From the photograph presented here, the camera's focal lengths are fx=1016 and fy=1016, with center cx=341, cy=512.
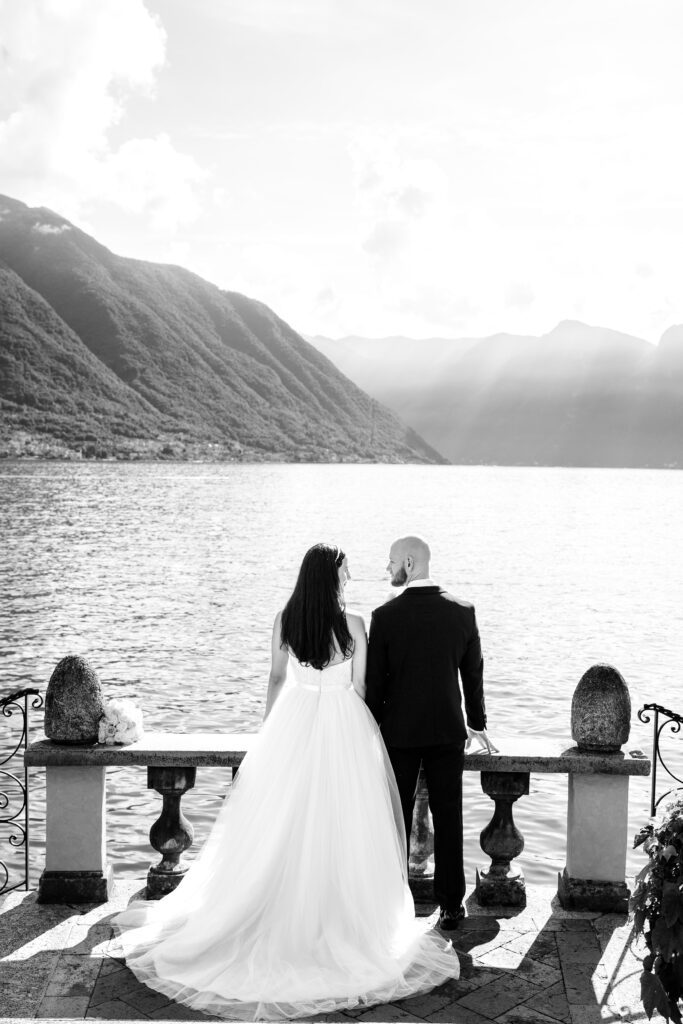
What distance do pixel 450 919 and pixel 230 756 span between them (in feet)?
5.30

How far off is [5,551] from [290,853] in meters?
49.9

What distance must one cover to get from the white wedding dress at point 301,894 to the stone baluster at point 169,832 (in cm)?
46

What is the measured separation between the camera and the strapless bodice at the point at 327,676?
5723 millimetres

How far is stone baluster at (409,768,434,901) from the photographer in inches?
251

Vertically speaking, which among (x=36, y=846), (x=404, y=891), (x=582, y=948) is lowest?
(x=36, y=846)

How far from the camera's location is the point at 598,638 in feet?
105

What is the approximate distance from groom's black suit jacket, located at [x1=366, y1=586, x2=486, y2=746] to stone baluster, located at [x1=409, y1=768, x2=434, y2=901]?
28.3 inches

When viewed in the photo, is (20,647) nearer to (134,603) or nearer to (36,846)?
(134,603)

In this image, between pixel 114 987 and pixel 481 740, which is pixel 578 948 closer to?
pixel 481 740

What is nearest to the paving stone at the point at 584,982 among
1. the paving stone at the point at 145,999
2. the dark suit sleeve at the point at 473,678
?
the dark suit sleeve at the point at 473,678

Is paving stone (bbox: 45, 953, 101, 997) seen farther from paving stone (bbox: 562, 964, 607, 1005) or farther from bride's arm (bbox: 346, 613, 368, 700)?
paving stone (bbox: 562, 964, 607, 1005)

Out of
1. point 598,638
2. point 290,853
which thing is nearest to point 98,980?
point 290,853

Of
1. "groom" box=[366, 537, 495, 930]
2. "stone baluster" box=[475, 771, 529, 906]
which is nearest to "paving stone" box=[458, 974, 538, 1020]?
"groom" box=[366, 537, 495, 930]

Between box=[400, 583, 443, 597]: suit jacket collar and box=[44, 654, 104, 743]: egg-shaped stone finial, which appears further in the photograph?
box=[44, 654, 104, 743]: egg-shaped stone finial
